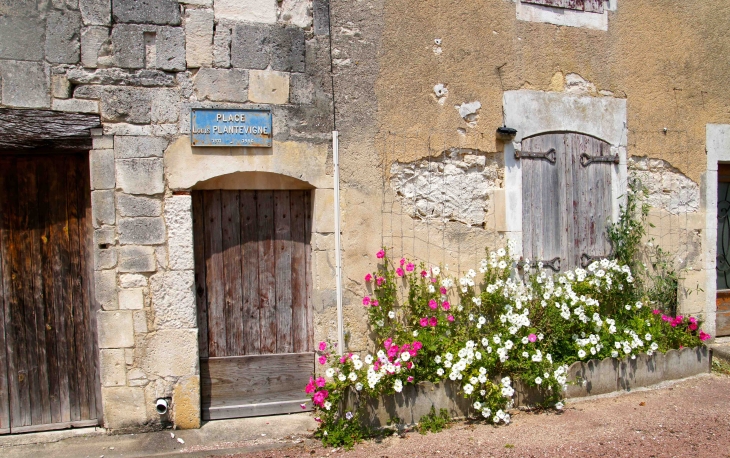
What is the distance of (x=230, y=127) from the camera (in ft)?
13.3

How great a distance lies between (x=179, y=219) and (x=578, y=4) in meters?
4.14

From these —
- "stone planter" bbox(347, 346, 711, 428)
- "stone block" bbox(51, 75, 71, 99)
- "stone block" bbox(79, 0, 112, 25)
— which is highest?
"stone block" bbox(79, 0, 112, 25)

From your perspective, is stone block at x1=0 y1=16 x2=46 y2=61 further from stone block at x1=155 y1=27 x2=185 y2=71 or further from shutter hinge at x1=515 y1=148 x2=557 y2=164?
shutter hinge at x1=515 y1=148 x2=557 y2=164

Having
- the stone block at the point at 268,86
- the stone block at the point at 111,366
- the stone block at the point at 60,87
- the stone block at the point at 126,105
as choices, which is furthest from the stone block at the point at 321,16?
the stone block at the point at 111,366

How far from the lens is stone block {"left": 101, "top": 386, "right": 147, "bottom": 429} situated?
3883mm

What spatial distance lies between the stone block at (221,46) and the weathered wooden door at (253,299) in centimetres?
102

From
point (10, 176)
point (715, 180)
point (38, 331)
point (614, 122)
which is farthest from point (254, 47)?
point (715, 180)

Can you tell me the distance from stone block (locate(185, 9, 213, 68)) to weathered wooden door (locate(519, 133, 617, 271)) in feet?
9.29

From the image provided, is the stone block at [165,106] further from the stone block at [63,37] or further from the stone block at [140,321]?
the stone block at [140,321]

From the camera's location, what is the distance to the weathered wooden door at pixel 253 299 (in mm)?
4219

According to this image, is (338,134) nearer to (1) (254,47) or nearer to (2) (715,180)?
(1) (254,47)

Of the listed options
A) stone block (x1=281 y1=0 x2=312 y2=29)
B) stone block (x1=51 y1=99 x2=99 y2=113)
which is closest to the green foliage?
stone block (x1=281 y1=0 x2=312 y2=29)

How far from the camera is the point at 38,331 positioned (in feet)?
13.0

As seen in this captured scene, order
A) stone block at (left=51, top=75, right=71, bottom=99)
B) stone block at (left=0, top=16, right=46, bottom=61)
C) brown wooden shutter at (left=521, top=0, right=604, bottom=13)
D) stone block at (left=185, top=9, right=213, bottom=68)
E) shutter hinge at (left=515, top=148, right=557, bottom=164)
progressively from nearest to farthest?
stone block at (left=0, top=16, right=46, bottom=61) → stone block at (left=51, top=75, right=71, bottom=99) → stone block at (left=185, top=9, right=213, bottom=68) → shutter hinge at (left=515, top=148, right=557, bottom=164) → brown wooden shutter at (left=521, top=0, right=604, bottom=13)
